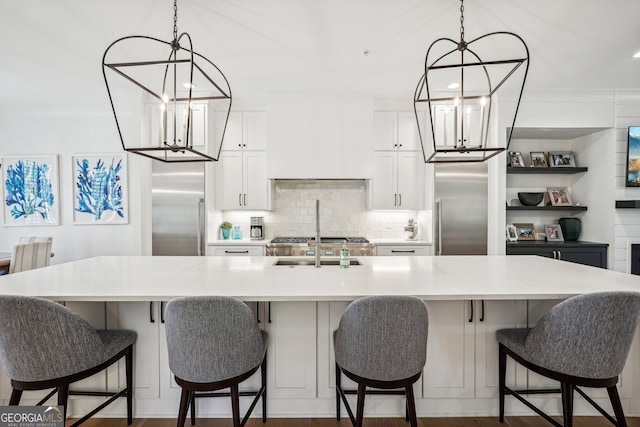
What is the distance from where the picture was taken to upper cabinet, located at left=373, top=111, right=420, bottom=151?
4059 millimetres

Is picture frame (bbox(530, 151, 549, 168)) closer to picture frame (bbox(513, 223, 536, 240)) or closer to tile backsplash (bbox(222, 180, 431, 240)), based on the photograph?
picture frame (bbox(513, 223, 536, 240))

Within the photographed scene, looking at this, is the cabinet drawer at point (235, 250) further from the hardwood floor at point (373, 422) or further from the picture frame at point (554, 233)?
the picture frame at point (554, 233)

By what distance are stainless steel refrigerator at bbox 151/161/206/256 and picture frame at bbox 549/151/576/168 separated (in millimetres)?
4597

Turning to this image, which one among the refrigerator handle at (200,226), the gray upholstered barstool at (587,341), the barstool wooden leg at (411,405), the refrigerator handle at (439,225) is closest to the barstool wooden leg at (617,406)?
the gray upholstered barstool at (587,341)

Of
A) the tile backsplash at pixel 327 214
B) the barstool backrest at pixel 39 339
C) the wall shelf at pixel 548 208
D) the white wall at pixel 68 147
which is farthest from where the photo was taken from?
the tile backsplash at pixel 327 214

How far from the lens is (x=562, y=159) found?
413 centimetres

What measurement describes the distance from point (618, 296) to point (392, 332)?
0.96 meters

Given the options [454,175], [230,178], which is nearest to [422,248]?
[454,175]

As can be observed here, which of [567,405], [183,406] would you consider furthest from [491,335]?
[183,406]

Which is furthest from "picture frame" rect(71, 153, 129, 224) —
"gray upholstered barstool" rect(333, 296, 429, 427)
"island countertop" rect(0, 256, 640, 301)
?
"gray upholstered barstool" rect(333, 296, 429, 427)

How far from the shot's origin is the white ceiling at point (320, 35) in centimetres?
223

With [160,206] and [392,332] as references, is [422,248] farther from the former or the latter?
[160,206]

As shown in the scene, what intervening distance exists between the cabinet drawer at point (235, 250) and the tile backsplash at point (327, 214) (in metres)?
0.57

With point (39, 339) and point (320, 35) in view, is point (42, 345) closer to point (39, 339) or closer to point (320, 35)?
point (39, 339)
